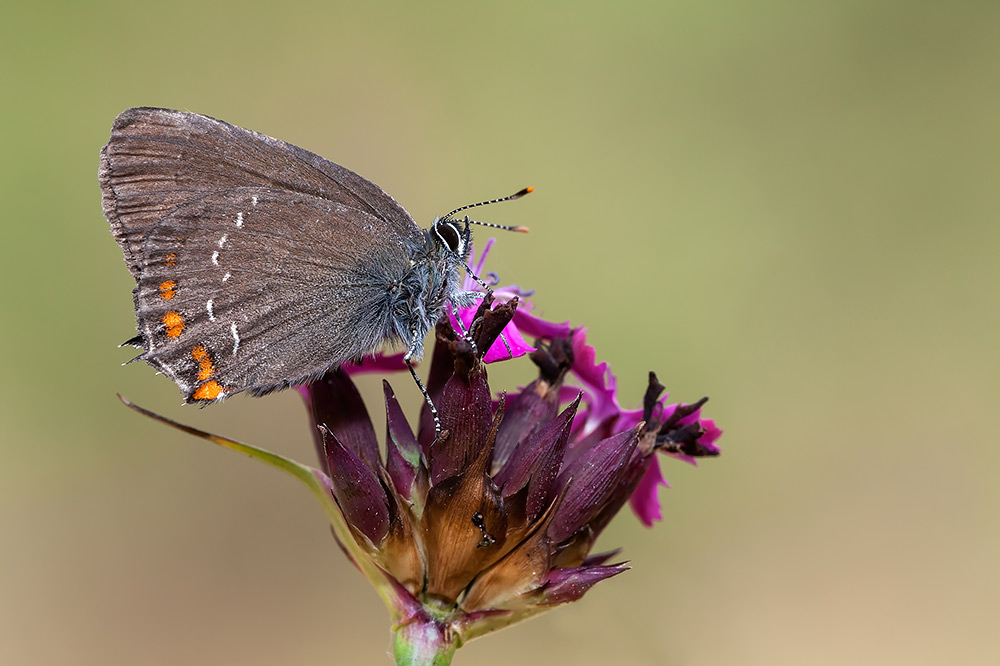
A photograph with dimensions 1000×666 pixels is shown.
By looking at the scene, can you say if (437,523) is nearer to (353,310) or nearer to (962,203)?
(353,310)

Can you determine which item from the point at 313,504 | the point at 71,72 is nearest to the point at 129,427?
the point at 313,504

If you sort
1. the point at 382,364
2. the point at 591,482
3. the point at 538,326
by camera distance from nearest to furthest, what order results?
the point at 591,482, the point at 538,326, the point at 382,364

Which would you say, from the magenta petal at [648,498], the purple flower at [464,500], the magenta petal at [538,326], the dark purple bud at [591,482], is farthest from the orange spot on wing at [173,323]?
the magenta petal at [648,498]

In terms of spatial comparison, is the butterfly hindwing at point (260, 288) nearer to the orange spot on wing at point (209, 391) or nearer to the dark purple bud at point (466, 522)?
the orange spot on wing at point (209, 391)

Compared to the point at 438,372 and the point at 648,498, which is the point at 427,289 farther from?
the point at 648,498

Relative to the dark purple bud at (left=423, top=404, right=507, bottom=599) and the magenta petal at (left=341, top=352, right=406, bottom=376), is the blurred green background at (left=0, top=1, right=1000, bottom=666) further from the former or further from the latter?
the dark purple bud at (left=423, top=404, right=507, bottom=599)

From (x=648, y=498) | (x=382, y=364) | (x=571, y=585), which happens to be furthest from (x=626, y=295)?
(x=571, y=585)
